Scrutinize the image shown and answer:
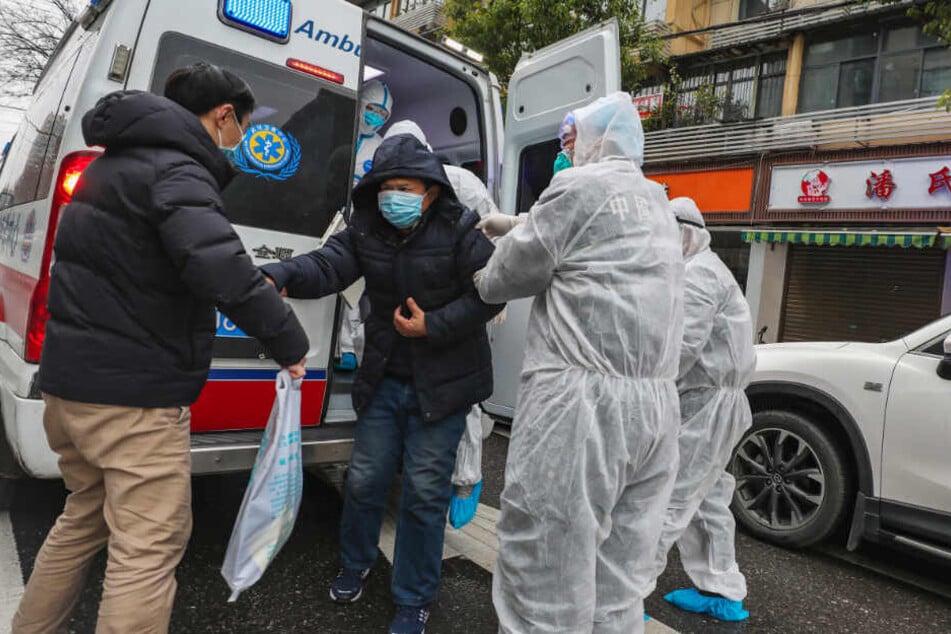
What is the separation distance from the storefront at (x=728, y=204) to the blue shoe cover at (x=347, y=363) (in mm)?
10571

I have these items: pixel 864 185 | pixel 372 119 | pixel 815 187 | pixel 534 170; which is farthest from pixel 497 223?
pixel 815 187

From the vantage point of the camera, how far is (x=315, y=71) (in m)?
2.85

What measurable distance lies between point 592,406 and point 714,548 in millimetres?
1365

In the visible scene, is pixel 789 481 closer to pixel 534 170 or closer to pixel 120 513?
pixel 534 170

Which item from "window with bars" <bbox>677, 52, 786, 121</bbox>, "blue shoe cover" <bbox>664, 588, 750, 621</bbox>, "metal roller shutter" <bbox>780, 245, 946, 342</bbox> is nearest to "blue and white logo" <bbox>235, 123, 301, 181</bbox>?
"blue shoe cover" <bbox>664, 588, 750, 621</bbox>

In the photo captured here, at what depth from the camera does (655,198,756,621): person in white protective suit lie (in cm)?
269

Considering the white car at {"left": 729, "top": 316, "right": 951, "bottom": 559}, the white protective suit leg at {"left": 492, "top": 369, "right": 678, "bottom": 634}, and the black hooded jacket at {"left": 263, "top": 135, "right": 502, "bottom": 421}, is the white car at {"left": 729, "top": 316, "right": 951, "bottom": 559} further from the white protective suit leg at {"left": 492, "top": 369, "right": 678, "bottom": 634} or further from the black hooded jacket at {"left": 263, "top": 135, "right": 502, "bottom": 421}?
the black hooded jacket at {"left": 263, "top": 135, "right": 502, "bottom": 421}

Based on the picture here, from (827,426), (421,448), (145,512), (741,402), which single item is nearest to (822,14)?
(827,426)

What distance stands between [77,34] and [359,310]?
1955mm

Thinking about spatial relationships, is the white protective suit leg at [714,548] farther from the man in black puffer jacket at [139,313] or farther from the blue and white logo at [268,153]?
the blue and white logo at [268,153]

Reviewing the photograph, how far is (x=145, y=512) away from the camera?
1.70m

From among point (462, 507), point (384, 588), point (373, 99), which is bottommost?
point (384, 588)

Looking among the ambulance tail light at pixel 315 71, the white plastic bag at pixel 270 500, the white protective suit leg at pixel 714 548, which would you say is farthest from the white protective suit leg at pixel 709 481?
the ambulance tail light at pixel 315 71

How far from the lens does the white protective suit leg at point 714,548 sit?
9.02ft
